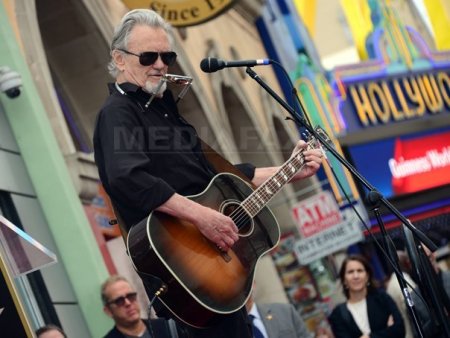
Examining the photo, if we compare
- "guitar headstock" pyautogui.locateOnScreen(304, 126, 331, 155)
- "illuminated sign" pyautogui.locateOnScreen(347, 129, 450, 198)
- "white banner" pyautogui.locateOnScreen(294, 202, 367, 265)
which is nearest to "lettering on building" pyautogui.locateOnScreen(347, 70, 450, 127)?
"illuminated sign" pyautogui.locateOnScreen(347, 129, 450, 198)

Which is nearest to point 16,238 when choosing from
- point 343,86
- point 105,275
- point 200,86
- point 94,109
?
point 105,275

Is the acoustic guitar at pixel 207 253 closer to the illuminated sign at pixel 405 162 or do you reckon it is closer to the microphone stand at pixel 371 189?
the microphone stand at pixel 371 189

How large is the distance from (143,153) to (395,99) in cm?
1747

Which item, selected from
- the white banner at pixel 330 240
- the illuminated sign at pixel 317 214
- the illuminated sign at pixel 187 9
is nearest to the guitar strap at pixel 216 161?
the illuminated sign at pixel 187 9

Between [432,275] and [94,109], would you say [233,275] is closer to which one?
[432,275]

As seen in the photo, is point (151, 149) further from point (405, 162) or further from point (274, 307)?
point (405, 162)

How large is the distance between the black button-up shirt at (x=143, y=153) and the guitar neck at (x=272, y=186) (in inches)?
9.3

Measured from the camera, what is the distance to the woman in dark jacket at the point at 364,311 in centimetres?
711

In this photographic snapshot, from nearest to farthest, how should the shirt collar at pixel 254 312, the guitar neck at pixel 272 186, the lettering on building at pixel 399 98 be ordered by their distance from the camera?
the guitar neck at pixel 272 186
the shirt collar at pixel 254 312
the lettering on building at pixel 399 98

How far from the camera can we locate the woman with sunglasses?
13.8 ft

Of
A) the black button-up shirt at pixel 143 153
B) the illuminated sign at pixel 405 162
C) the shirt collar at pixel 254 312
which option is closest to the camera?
the black button-up shirt at pixel 143 153

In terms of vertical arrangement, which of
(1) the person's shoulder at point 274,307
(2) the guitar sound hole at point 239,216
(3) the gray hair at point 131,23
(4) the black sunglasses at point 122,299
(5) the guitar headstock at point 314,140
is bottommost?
(1) the person's shoulder at point 274,307

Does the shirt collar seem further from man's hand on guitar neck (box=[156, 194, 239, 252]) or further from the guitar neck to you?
man's hand on guitar neck (box=[156, 194, 239, 252])

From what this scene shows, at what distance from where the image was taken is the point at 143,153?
4258mm
